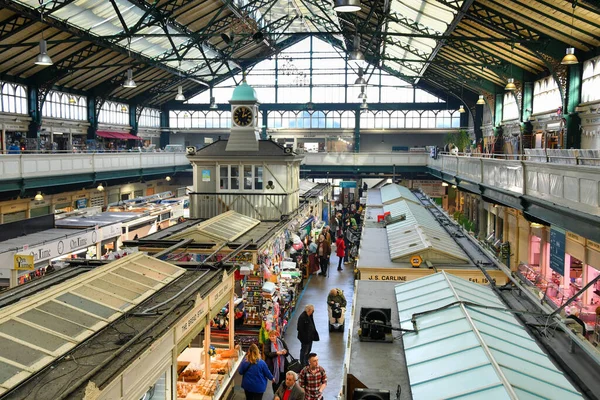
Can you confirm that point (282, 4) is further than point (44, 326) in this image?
Yes

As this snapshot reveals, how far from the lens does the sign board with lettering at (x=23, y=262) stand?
11.8 metres

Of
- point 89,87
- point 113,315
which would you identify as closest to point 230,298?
point 113,315

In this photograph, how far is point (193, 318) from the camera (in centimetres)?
732

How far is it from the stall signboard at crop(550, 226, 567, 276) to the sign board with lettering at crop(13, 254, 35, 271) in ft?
39.8

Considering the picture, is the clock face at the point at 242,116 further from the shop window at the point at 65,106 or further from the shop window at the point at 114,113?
the shop window at the point at 114,113

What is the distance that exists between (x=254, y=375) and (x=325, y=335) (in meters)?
5.85

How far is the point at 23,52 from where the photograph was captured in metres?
28.9

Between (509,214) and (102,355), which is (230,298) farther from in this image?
(509,214)

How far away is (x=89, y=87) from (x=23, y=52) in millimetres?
10182

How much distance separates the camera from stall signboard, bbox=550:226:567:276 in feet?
48.9

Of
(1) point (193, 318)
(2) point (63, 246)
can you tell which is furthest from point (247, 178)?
(1) point (193, 318)

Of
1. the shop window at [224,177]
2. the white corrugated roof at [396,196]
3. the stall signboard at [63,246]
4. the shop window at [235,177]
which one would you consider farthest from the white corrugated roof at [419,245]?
the white corrugated roof at [396,196]

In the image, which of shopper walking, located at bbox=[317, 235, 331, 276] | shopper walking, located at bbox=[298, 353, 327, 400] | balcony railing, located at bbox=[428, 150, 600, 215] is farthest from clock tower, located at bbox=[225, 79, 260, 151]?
shopper walking, located at bbox=[298, 353, 327, 400]

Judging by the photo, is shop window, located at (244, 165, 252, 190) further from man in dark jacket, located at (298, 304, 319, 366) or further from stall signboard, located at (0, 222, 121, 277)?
man in dark jacket, located at (298, 304, 319, 366)
